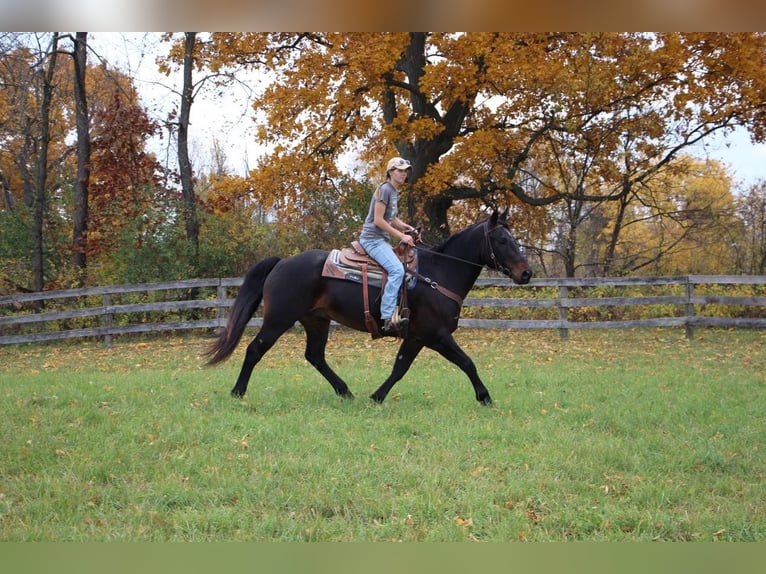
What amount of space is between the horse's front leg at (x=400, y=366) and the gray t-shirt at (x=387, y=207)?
1.24m

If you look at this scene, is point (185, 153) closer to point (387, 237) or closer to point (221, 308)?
point (221, 308)

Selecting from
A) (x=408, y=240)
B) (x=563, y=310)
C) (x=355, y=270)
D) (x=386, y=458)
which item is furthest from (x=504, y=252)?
(x=563, y=310)

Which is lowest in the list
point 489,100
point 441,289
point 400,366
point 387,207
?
point 400,366

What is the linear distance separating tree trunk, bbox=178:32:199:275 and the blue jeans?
10.7m

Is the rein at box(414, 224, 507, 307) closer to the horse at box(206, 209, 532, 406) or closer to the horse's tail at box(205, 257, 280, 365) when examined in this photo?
the horse at box(206, 209, 532, 406)

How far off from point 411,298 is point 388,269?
1.47 feet

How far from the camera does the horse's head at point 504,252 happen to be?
22.7 ft

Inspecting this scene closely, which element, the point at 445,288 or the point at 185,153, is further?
the point at 185,153

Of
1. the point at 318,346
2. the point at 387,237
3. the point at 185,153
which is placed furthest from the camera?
the point at 185,153

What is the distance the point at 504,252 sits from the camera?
Result: 23.0 feet

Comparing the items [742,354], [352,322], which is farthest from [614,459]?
[742,354]

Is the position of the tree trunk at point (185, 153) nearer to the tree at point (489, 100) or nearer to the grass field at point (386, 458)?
the tree at point (489, 100)

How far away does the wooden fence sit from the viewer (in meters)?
13.9

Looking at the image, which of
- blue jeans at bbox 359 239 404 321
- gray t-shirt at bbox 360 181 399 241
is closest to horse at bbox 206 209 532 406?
blue jeans at bbox 359 239 404 321
